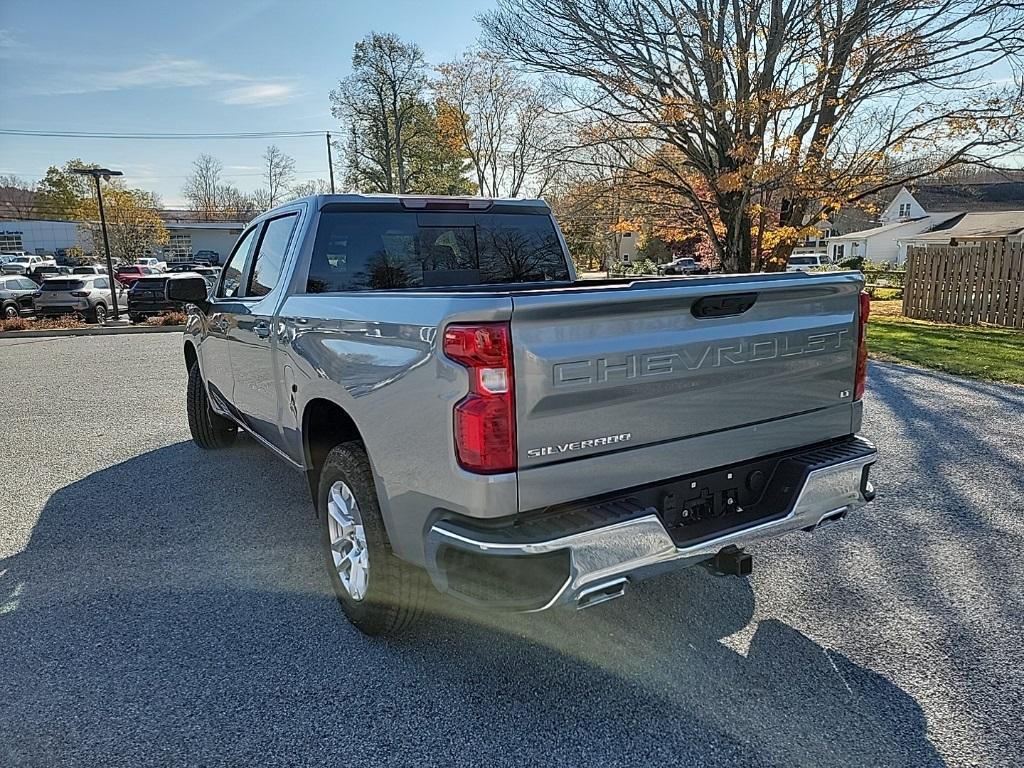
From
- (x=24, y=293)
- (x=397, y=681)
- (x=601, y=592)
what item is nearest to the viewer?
(x=601, y=592)

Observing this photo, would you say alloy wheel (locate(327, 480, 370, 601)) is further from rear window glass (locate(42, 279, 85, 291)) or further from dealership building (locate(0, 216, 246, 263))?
dealership building (locate(0, 216, 246, 263))

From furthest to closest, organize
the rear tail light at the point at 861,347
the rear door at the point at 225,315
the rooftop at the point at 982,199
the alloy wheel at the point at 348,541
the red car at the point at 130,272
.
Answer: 1. the rooftop at the point at 982,199
2. the red car at the point at 130,272
3. the rear door at the point at 225,315
4. the rear tail light at the point at 861,347
5. the alloy wheel at the point at 348,541

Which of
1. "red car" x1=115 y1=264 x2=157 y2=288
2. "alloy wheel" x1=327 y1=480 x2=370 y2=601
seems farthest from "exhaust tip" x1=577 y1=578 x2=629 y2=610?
"red car" x1=115 y1=264 x2=157 y2=288

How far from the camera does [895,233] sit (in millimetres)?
54156

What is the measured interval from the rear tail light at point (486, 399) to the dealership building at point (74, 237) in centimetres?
7242

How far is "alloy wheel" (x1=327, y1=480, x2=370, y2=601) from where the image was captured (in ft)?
9.75

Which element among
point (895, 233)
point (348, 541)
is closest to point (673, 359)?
point (348, 541)

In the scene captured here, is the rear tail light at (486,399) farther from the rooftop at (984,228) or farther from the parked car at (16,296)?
the rooftop at (984,228)

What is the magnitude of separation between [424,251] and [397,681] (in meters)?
2.37

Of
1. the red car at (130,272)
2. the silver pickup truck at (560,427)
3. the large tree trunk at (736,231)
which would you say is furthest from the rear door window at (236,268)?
the red car at (130,272)

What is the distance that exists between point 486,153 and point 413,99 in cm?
551

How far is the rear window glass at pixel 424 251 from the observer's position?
12.7 ft

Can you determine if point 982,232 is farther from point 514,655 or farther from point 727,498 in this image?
point 514,655

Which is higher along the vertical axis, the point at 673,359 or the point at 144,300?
the point at 673,359
